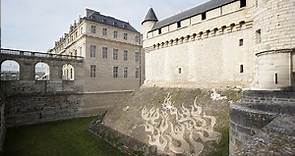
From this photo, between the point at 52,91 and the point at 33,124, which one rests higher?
the point at 52,91

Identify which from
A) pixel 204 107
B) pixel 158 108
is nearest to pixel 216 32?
pixel 204 107

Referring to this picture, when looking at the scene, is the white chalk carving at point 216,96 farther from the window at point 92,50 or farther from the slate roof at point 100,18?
the slate roof at point 100,18

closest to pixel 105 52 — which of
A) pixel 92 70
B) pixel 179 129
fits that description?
pixel 92 70

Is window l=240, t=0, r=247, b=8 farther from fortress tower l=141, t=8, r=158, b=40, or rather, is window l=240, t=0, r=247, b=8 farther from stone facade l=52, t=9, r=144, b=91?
stone facade l=52, t=9, r=144, b=91

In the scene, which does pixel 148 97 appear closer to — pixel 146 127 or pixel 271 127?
pixel 146 127

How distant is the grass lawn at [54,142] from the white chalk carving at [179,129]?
246 centimetres

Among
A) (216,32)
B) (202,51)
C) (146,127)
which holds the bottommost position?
(146,127)

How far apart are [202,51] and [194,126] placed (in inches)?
234

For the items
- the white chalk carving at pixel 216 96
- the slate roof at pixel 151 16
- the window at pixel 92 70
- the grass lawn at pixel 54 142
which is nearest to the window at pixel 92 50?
the window at pixel 92 70

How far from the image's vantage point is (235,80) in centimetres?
1190

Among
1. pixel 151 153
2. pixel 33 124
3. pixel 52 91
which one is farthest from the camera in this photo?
pixel 52 91

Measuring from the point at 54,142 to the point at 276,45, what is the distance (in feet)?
43.3

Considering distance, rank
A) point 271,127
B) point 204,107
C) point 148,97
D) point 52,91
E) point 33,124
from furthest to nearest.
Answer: point 52,91 → point 33,124 → point 148,97 → point 204,107 → point 271,127

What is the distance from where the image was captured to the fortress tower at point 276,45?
741 cm
